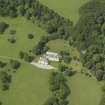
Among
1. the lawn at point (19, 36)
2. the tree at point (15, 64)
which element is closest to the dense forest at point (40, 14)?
the lawn at point (19, 36)

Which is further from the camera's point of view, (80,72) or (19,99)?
(80,72)

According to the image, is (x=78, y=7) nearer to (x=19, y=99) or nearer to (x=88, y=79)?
(x=88, y=79)

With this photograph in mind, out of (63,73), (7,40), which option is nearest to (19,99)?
(63,73)

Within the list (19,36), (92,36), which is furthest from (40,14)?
(92,36)

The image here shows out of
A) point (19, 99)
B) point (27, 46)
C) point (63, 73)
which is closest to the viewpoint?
point (19, 99)

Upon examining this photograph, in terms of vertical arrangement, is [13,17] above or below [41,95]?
above

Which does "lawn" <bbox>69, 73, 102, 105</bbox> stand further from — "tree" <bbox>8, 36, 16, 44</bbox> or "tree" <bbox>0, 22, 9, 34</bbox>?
"tree" <bbox>0, 22, 9, 34</bbox>

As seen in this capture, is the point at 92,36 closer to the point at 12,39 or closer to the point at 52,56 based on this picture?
the point at 52,56

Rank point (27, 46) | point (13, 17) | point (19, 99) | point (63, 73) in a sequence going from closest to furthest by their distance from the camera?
point (19, 99) < point (63, 73) < point (27, 46) < point (13, 17)
